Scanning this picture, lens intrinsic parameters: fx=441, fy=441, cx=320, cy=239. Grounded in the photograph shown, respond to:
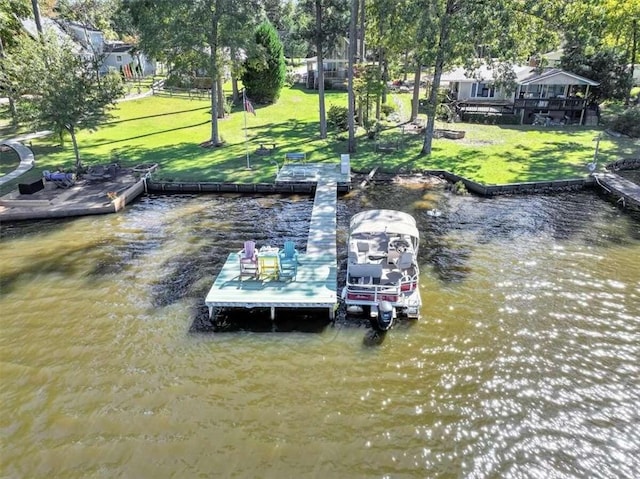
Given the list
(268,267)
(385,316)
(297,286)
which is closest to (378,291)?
(385,316)

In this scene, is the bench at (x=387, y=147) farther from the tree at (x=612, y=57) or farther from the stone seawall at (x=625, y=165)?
the tree at (x=612, y=57)

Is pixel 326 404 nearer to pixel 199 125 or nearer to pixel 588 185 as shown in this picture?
pixel 588 185

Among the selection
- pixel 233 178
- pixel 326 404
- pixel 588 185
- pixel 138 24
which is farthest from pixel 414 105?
pixel 326 404

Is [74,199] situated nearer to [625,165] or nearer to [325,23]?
[325,23]

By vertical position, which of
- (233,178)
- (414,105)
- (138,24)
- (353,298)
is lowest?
(353,298)

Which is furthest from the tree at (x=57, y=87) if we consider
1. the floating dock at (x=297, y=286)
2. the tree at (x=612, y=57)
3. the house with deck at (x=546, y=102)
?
the tree at (x=612, y=57)

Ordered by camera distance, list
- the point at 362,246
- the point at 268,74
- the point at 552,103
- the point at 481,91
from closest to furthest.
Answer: the point at 362,246, the point at 552,103, the point at 268,74, the point at 481,91
